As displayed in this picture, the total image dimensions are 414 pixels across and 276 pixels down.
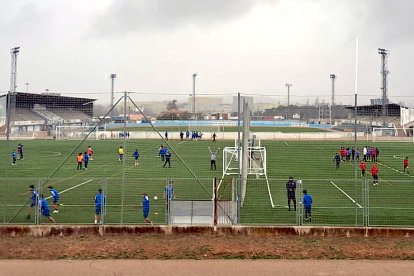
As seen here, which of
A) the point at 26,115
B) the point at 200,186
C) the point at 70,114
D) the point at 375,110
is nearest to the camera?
the point at 375,110

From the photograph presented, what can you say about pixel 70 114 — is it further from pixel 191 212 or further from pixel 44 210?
pixel 191 212

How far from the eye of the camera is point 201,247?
467 inches

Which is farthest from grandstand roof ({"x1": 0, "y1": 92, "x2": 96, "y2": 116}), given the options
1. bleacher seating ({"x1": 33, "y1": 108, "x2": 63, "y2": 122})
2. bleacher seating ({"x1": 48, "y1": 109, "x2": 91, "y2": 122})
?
bleacher seating ({"x1": 33, "y1": 108, "x2": 63, "y2": 122})

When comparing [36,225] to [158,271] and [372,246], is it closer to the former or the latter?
[158,271]

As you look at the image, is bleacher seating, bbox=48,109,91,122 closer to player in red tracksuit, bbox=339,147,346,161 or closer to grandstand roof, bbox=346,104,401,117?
grandstand roof, bbox=346,104,401,117

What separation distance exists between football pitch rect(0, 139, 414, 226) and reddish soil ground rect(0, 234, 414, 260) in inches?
56.8

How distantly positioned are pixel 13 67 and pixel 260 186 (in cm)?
2974

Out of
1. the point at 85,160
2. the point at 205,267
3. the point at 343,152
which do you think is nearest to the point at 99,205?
the point at 205,267

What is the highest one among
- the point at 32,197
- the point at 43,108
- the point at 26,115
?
the point at 43,108

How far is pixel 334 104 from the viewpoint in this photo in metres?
17.5

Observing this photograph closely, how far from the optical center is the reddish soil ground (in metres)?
11.2

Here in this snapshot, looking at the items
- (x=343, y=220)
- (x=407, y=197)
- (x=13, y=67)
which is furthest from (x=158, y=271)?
(x=13, y=67)

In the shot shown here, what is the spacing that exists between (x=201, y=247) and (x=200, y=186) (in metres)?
10.2

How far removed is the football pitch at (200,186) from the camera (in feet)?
49.5
